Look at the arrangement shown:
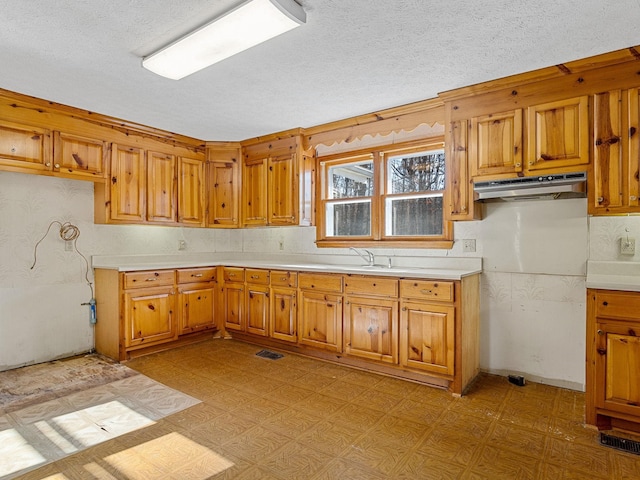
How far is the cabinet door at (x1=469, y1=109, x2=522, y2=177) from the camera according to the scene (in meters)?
2.82

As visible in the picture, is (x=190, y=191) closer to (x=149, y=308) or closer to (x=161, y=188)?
(x=161, y=188)

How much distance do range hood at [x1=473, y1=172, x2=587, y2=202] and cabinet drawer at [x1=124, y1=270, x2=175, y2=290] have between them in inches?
124

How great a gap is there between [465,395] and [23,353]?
399 cm

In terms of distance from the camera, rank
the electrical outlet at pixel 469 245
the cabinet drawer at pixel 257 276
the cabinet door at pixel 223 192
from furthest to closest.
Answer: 1. the cabinet door at pixel 223 192
2. the cabinet drawer at pixel 257 276
3. the electrical outlet at pixel 469 245

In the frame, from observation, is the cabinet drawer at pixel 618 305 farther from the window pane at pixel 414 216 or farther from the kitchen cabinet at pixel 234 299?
the kitchen cabinet at pixel 234 299

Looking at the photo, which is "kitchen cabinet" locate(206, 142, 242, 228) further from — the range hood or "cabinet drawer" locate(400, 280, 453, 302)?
the range hood

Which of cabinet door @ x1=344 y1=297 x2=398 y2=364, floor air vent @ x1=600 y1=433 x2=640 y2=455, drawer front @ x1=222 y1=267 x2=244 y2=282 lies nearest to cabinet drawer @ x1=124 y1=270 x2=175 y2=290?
drawer front @ x1=222 y1=267 x2=244 y2=282

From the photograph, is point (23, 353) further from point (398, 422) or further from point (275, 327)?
point (398, 422)

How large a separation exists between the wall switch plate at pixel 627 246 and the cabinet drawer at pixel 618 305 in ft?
2.20

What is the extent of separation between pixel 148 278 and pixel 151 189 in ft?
3.52

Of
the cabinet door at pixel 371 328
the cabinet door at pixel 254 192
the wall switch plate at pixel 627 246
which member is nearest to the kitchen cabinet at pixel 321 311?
the cabinet door at pixel 371 328

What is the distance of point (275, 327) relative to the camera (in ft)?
12.9

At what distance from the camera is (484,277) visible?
329 cm

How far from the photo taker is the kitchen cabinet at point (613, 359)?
219cm
